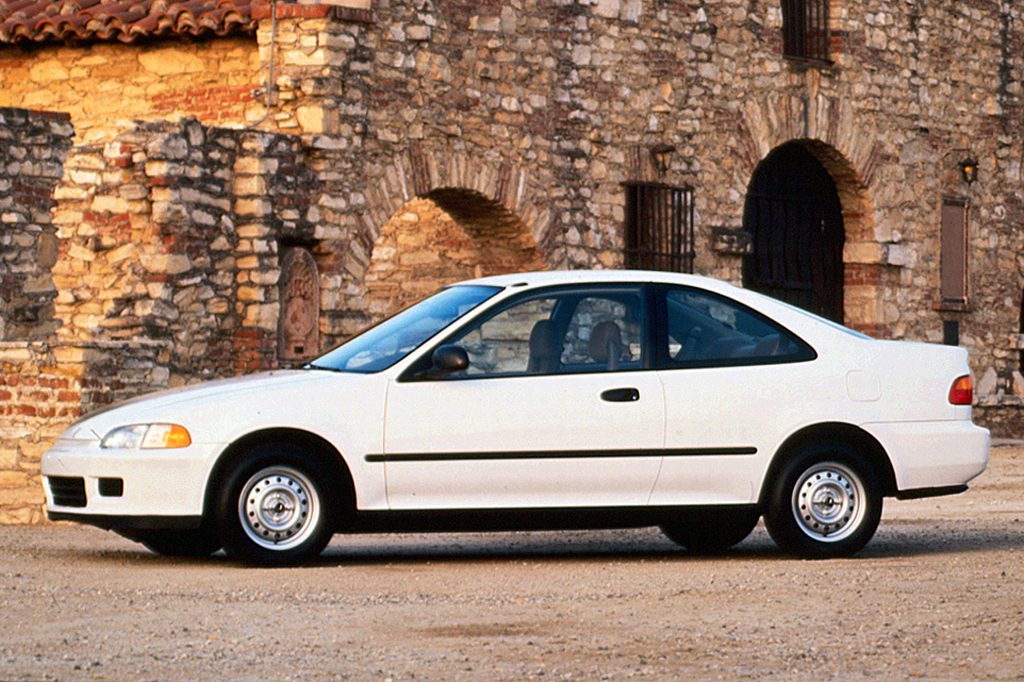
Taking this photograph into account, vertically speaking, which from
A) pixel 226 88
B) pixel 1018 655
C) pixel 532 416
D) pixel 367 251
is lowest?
pixel 1018 655

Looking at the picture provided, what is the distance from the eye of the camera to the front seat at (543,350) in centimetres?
1036

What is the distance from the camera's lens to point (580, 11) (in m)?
19.0

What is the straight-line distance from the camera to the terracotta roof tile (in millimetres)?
17125

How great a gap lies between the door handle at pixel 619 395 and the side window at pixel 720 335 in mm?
328

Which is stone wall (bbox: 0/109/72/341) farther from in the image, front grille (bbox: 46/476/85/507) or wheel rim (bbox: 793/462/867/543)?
wheel rim (bbox: 793/462/867/543)

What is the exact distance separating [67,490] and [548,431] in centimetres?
247

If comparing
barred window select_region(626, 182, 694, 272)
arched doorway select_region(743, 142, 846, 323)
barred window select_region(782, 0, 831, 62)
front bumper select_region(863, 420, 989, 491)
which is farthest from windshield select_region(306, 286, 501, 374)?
barred window select_region(782, 0, 831, 62)

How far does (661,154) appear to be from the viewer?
19.9 m

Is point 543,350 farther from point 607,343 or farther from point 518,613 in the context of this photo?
point 518,613

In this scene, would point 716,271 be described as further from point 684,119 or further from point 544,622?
point 544,622

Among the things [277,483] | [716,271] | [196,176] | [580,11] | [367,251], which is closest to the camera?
[277,483]

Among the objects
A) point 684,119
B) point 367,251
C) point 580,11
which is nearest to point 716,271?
point 684,119

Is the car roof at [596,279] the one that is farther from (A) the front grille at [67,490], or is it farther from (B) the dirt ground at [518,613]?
(A) the front grille at [67,490]

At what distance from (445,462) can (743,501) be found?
5.27 feet
